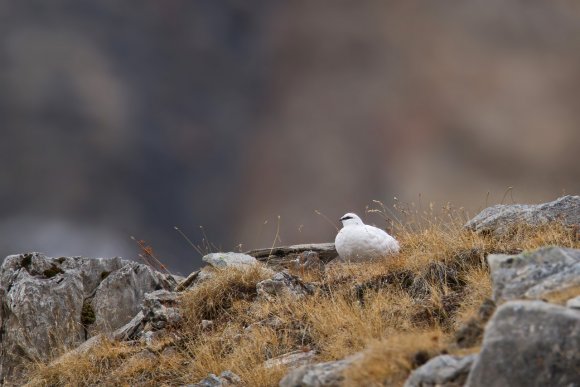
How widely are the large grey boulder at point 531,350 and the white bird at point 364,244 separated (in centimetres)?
694

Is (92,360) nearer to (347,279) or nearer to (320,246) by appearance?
(347,279)

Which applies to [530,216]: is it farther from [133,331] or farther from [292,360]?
[133,331]

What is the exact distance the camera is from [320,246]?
16188mm

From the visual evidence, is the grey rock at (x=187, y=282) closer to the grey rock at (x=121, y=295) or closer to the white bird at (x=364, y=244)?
the grey rock at (x=121, y=295)

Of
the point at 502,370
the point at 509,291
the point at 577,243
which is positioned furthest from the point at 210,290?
the point at 502,370

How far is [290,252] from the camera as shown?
16.2 meters

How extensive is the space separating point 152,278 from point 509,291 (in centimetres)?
940

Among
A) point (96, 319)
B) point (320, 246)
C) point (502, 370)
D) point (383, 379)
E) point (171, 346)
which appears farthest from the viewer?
point (320, 246)

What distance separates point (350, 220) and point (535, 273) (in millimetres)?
6760

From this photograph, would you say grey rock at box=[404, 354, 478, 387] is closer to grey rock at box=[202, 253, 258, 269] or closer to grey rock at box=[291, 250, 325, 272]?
grey rock at box=[291, 250, 325, 272]

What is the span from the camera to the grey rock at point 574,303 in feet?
16.2

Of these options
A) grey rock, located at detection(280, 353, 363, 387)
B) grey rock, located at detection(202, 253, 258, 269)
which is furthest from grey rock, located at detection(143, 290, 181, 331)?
grey rock, located at detection(280, 353, 363, 387)

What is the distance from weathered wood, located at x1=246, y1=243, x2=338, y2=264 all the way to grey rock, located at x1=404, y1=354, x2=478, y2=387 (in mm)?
10419

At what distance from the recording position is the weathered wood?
619 inches
